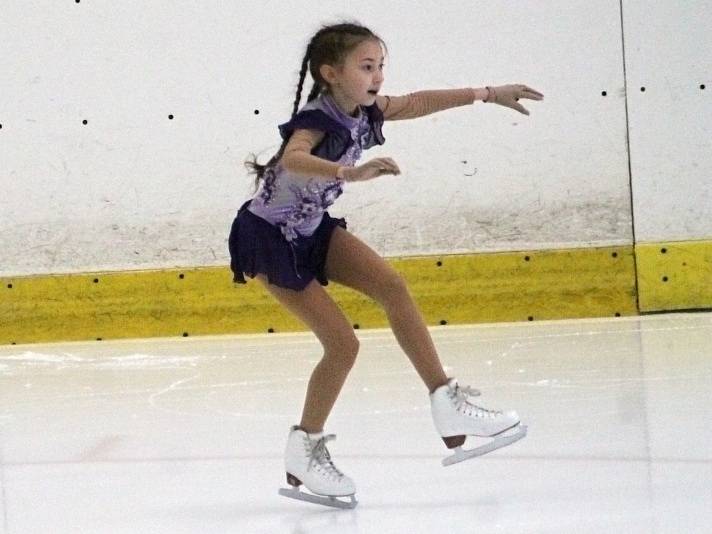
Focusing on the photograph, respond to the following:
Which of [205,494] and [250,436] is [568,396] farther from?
[205,494]

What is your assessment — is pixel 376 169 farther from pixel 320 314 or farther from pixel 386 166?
pixel 320 314

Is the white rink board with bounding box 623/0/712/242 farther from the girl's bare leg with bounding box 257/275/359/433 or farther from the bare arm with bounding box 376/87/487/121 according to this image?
the girl's bare leg with bounding box 257/275/359/433

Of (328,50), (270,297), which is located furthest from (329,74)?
(270,297)

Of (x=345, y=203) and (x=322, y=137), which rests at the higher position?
(x=322, y=137)

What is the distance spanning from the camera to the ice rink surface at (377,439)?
9.77ft

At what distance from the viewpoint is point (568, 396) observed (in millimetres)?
4516

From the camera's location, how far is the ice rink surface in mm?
2979

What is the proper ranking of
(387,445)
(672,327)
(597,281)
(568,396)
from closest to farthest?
(387,445), (568,396), (672,327), (597,281)

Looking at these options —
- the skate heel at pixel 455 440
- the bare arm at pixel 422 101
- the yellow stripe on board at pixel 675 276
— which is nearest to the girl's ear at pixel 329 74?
the bare arm at pixel 422 101

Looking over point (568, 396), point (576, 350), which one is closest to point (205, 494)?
point (568, 396)

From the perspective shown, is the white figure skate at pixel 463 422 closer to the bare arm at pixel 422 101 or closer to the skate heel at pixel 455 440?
the skate heel at pixel 455 440

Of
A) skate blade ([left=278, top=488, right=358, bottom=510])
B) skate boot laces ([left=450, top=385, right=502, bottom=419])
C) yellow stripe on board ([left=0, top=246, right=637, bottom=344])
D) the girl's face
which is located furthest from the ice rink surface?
the girl's face

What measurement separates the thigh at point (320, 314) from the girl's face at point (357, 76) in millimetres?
493

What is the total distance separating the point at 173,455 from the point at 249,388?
1.34 meters
